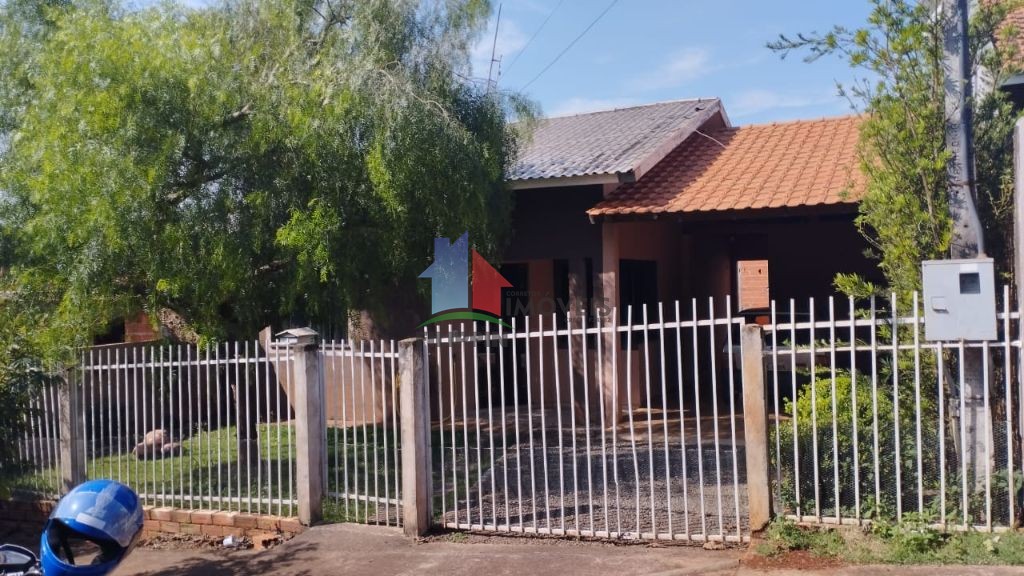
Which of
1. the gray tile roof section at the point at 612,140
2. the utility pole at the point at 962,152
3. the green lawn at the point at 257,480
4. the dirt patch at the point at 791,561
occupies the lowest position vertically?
the dirt patch at the point at 791,561

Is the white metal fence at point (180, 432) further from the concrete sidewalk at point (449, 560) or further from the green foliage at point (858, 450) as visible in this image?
the green foliage at point (858, 450)

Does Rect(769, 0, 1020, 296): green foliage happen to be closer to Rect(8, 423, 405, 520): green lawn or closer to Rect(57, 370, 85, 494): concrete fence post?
Rect(8, 423, 405, 520): green lawn

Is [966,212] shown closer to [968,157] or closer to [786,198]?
[968,157]

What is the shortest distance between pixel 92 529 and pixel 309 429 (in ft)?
13.1

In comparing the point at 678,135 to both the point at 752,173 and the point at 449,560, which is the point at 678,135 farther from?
the point at 449,560

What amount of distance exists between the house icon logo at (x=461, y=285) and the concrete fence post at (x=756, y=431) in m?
2.99

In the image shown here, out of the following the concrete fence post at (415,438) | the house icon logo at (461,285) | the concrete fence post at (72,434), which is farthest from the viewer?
the house icon logo at (461,285)

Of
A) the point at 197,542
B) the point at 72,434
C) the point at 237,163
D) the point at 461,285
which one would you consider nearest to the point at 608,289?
Result: the point at 461,285

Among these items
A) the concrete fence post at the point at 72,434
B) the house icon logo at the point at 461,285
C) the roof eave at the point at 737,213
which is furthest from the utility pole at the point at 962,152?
the concrete fence post at the point at 72,434

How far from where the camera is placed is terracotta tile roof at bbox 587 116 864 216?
29.7 feet

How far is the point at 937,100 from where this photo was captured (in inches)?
213

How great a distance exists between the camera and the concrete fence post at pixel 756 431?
5.32m

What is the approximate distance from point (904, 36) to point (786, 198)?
3569 mm

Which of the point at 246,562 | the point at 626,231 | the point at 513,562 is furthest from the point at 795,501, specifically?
the point at 626,231
